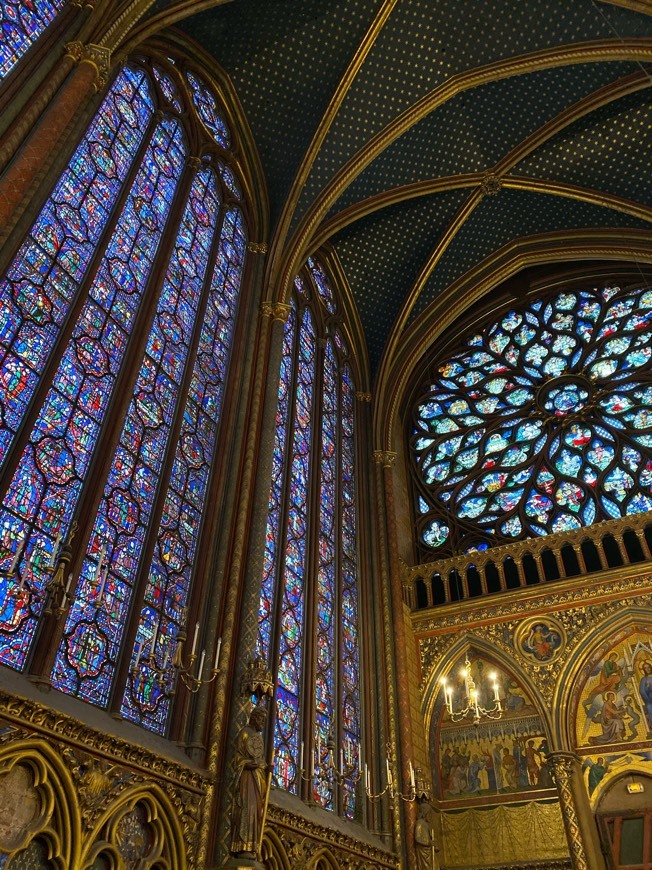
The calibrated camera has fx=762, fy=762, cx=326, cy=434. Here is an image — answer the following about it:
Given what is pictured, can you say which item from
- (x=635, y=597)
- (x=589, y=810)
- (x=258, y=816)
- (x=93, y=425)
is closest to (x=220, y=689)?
(x=258, y=816)

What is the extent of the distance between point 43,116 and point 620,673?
1041cm

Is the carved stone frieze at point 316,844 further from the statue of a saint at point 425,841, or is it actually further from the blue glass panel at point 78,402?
the blue glass panel at point 78,402

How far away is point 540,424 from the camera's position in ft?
48.4

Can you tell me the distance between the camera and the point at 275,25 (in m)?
12.3

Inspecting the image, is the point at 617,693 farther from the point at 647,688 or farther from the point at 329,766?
the point at 329,766

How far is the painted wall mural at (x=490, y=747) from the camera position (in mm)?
11086

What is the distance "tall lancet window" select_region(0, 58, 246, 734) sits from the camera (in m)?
6.76

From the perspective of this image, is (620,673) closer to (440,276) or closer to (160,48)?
(440,276)

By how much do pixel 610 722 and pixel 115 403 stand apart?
818 cm

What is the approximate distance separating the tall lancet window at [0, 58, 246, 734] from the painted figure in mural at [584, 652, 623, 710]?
6379 millimetres

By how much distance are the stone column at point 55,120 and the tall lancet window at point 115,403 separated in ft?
2.47

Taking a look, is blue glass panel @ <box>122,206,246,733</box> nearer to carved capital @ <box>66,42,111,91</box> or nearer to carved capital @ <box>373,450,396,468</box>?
carved capital @ <box>66,42,111,91</box>

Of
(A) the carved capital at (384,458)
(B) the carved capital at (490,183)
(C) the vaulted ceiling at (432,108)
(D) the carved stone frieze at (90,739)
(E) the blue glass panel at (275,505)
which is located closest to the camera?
(D) the carved stone frieze at (90,739)

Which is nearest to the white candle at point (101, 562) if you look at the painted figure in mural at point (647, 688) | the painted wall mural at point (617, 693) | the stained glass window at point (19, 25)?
the stained glass window at point (19, 25)
